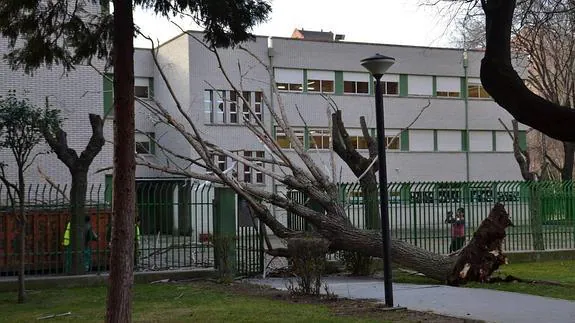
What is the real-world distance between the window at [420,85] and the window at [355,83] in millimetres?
2854

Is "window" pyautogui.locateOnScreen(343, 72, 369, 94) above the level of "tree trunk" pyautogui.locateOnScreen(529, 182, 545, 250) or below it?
above

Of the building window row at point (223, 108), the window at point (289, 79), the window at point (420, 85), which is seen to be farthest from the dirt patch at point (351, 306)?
the window at point (420, 85)

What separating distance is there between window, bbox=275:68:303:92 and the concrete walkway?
1007 inches

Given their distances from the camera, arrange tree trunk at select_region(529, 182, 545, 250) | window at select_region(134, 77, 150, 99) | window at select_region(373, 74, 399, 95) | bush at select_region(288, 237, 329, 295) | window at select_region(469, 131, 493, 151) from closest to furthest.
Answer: bush at select_region(288, 237, 329, 295)
tree trunk at select_region(529, 182, 545, 250)
window at select_region(134, 77, 150, 99)
window at select_region(373, 74, 399, 95)
window at select_region(469, 131, 493, 151)

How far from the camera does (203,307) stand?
11617 millimetres

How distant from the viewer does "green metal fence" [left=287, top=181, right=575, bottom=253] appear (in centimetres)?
1834

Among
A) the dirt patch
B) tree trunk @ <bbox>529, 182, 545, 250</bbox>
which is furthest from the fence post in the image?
tree trunk @ <bbox>529, 182, 545, 250</bbox>

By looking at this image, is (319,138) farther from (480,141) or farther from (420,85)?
(480,141)

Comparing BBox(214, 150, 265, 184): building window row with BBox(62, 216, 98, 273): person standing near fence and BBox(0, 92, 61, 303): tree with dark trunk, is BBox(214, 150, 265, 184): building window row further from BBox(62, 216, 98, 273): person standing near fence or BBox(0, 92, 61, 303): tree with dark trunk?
BBox(0, 92, 61, 303): tree with dark trunk

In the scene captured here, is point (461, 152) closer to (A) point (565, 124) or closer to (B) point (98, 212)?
(B) point (98, 212)

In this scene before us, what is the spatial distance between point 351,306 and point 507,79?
442 cm

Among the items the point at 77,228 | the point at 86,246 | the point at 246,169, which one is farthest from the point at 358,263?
the point at 246,169

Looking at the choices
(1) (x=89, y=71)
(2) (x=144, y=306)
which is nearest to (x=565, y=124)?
(2) (x=144, y=306)

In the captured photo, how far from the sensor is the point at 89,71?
24.2m
